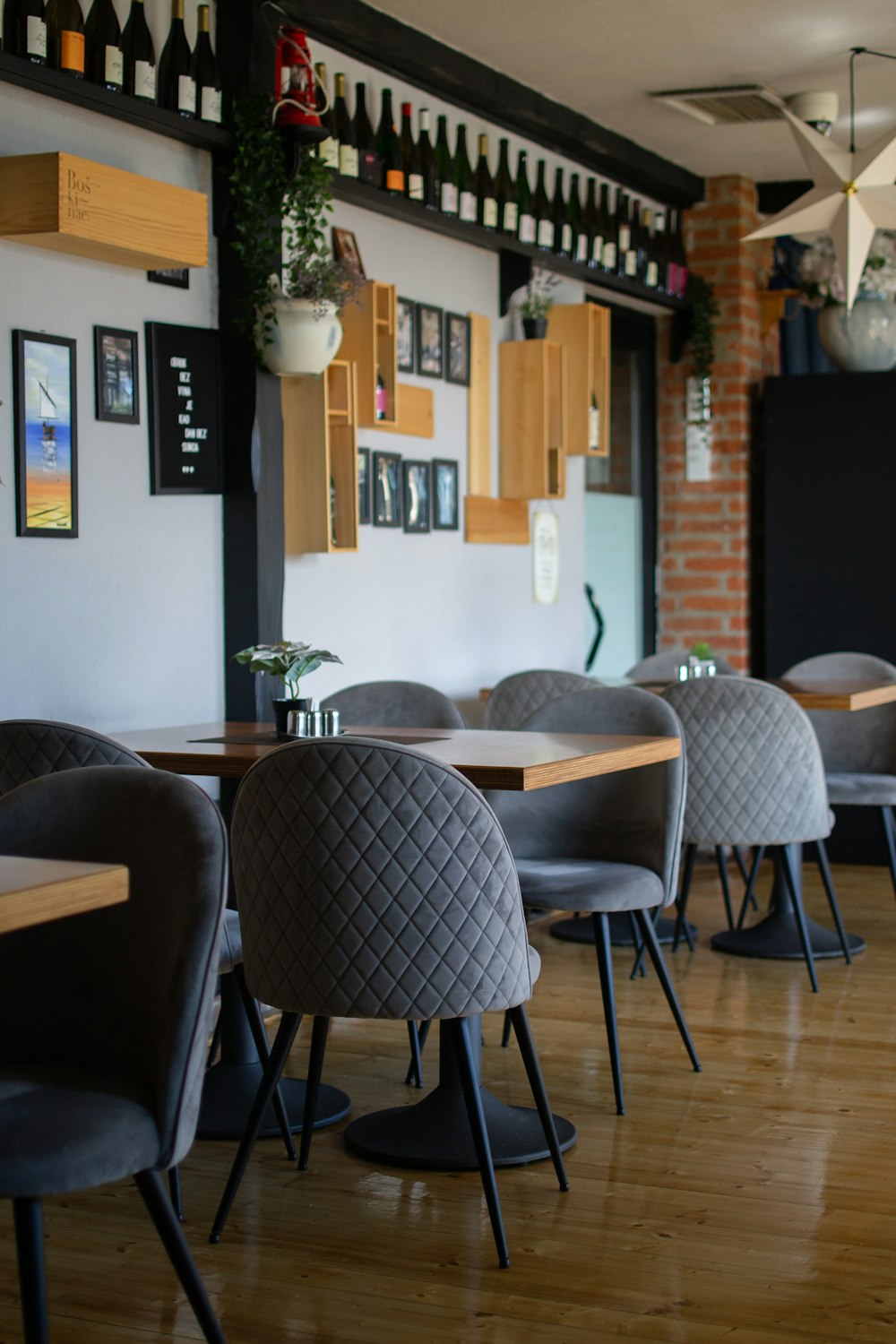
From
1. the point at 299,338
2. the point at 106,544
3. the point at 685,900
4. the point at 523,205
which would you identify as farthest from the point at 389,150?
the point at 685,900

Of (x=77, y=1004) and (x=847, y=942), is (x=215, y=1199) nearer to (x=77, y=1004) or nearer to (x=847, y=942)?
(x=77, y=1004)

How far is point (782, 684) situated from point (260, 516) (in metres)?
1.91

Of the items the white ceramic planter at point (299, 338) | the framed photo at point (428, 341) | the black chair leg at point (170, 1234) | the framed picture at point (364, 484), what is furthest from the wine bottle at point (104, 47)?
the black chair leg at point (170, 1234)

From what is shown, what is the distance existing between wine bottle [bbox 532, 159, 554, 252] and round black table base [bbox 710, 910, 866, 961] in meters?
2.43

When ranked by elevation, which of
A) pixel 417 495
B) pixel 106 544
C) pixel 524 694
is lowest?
pixel 524 694

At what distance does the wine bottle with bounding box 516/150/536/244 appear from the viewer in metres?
5.50

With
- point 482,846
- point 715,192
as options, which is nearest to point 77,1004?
point 482,846

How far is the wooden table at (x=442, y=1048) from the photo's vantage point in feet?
9.73

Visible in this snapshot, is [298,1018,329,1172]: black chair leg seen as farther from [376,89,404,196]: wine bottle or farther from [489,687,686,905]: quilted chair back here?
[376,89,404,196]: wine bottle

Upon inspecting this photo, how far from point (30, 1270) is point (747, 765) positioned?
2.81m

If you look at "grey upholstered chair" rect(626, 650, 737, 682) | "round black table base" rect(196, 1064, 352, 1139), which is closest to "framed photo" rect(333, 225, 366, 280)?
"grey upholstered chair" rect(626, 650, 737, 682)

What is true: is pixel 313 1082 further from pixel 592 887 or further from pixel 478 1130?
pixel 592 887

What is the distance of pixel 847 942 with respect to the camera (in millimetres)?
4789

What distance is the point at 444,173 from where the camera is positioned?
5.22 m
